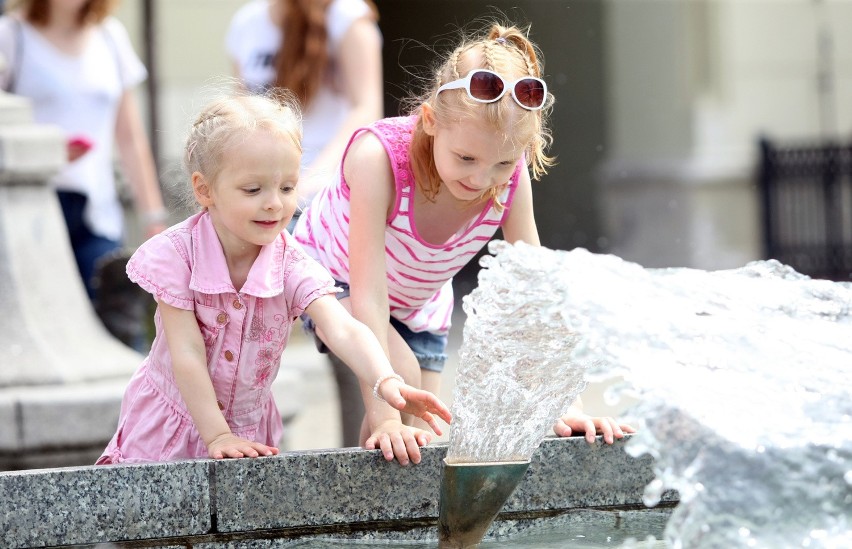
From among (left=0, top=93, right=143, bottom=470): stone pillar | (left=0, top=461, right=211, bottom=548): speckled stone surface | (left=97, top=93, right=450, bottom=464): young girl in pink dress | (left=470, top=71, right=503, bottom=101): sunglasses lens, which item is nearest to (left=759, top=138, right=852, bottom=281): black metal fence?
(left=0, top=93, right=143, bottom=470): stone pillar

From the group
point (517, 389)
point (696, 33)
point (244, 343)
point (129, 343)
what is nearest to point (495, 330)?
point (517, 389)

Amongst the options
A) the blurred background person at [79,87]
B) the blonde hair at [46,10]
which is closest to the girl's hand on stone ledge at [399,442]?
the blurred background person at [79,87]

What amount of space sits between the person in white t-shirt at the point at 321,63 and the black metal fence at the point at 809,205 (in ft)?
36.9

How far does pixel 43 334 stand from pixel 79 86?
1.09 m

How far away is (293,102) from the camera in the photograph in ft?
12.4

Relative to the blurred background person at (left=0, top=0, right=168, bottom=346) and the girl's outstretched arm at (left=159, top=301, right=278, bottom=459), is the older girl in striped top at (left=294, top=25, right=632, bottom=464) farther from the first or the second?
the blurred background person at (left=0, top=0, right=168, bottom=346)

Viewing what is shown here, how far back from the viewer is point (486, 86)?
338 cm

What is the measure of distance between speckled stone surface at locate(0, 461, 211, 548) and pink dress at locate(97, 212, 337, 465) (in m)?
0.26

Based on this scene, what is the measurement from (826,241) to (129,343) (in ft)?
36.1

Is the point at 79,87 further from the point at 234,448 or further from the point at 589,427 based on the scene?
the point at 589,427

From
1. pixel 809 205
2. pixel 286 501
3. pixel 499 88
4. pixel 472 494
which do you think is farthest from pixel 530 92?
pixel 809 205

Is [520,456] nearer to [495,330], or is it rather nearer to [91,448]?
[495,330]

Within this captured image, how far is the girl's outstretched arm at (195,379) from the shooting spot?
3160 mm

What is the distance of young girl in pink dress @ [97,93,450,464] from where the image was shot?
316cm
